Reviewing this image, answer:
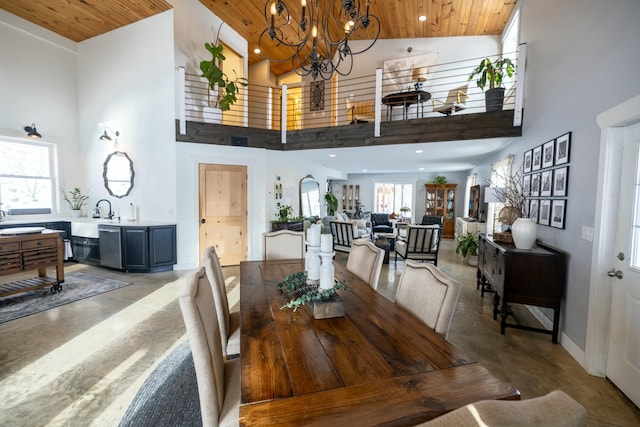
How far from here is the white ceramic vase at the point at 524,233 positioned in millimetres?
2814

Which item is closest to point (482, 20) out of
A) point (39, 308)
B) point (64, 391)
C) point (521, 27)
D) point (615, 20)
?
point (521, 27)

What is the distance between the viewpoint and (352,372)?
101 centimetres

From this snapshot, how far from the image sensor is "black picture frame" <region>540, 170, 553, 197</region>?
9.75 ft

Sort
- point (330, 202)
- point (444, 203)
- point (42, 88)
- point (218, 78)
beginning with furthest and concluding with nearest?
point (444, 203) → point (330, 202) → point (42, 88) → point (218, 78)

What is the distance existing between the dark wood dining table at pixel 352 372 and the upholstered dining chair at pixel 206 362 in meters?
0.14

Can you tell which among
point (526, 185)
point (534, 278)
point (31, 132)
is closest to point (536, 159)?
point (526, 185)

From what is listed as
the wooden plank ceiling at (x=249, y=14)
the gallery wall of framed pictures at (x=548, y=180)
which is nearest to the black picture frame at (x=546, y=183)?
the gallery wall of framed pictures at (x=548, y=180)

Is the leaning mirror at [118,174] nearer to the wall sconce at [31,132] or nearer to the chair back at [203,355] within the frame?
Result: the wall sconce at [31,132]

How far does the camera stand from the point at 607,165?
212 centimetres

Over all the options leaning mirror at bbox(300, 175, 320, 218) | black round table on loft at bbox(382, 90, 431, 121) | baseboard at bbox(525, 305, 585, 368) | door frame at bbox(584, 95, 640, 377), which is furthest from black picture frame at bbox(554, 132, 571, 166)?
leaning mirror at bbox(300, 175, 320, 218)

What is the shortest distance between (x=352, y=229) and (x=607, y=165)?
151 inches

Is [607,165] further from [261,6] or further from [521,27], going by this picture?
[261,6]

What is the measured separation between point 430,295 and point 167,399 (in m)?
1.88

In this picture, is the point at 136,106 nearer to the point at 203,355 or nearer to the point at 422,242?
the point at 203,355
